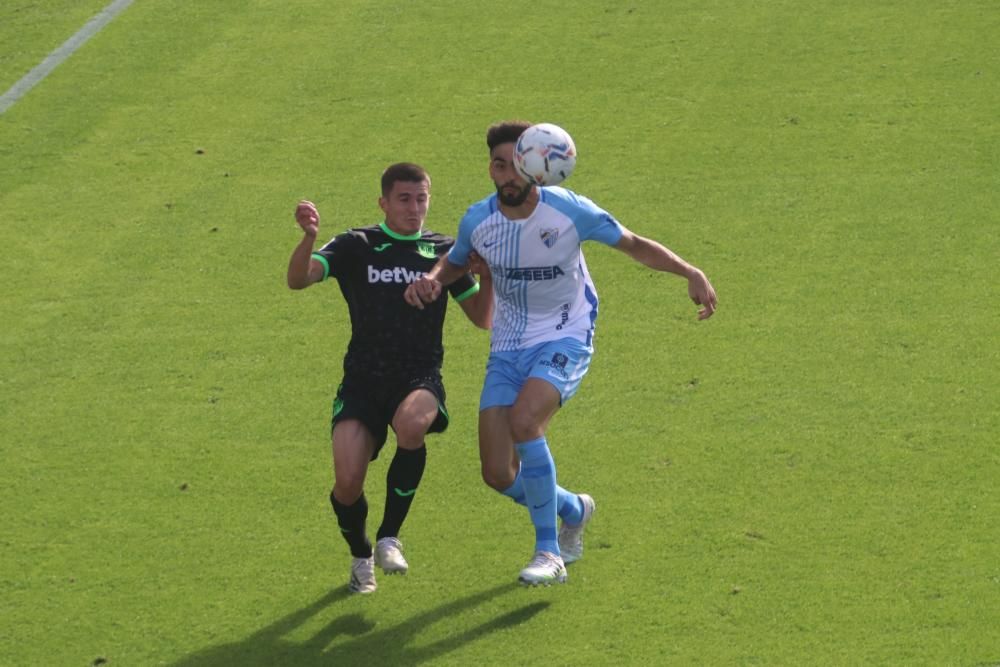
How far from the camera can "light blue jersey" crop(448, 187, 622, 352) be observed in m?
7.66

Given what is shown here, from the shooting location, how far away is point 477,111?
13922 millimetres

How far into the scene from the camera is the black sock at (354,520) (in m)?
7.61

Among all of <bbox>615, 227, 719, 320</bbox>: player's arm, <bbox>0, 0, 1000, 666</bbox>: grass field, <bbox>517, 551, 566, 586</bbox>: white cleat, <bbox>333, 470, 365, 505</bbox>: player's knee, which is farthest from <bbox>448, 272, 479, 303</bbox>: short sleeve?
<bbox>517, 551, 566, 586</bbox>: white cleat

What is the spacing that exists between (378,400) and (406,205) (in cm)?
98

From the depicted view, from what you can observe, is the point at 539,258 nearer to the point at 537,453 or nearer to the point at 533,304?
the point at 533,304

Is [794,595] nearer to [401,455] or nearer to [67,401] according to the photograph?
[401,455]

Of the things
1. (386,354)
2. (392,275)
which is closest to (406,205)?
(392,275)

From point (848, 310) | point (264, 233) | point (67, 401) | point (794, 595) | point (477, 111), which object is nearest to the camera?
point (794, 595)

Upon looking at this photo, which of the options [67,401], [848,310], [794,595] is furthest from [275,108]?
[794,595]

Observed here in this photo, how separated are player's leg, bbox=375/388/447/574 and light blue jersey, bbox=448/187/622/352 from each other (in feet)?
1.67

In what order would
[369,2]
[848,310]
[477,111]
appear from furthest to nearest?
1. [369,2]
2. [477,111]
3. [848,310]

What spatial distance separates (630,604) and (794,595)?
0.77 metres

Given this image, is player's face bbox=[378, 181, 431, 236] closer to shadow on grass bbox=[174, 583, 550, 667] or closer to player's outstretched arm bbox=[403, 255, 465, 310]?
player's outstretched arm bbox=[403, 255, 465, 310]

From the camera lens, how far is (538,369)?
25.1ft
